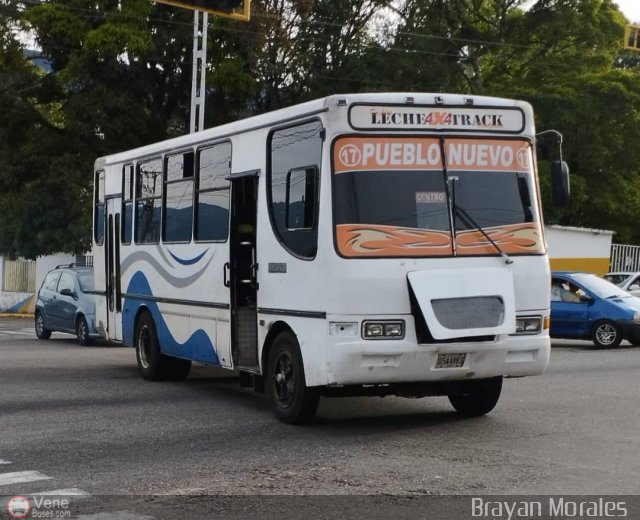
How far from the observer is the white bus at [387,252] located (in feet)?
35.4

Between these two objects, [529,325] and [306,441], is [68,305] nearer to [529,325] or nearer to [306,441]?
[306,441]

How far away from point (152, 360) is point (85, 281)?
29.3ft

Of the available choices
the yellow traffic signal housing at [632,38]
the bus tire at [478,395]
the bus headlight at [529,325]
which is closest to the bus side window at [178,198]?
the bus tire at [478,395]

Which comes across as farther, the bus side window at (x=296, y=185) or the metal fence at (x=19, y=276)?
the metal fence at (x=19, y=276)

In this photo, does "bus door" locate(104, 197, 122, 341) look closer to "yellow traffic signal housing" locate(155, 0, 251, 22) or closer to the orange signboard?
"yellow traffic signal housing" locate(155, 0, 251, 22)

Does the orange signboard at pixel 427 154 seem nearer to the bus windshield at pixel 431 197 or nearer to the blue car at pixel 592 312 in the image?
the bus windshield at pixel 431 197

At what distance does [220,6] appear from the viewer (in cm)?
1562

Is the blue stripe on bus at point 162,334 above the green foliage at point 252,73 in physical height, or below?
below

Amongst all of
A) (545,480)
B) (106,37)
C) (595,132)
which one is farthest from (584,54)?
(545,480)

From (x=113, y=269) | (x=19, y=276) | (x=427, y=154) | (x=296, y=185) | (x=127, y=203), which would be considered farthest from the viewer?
(x=19, y=276)

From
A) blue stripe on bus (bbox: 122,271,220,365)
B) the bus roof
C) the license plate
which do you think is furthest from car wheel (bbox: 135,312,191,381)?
the license plate

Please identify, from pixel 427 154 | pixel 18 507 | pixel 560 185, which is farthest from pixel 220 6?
pixel 18 507

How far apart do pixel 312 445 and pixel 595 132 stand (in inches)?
1298

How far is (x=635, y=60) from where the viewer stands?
64312mm
